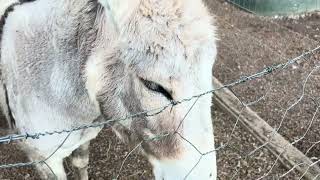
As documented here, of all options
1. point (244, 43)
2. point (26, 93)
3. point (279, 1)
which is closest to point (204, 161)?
point (26, 93)

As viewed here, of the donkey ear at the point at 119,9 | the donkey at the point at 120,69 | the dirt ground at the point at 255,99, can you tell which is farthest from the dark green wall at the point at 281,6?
the donkey ear at the point at 119,9

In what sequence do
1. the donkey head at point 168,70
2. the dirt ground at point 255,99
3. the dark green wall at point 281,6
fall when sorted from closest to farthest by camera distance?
the donkey head at point 168,70, the dirt ground at point 255,99, the dark green wall at point 281,6

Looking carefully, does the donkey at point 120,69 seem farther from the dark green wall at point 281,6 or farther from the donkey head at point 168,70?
the dark green wall at point 281,6

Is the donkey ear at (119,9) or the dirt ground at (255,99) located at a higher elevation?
the donkey ear at (119,9)

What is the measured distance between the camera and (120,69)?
2.00 metres

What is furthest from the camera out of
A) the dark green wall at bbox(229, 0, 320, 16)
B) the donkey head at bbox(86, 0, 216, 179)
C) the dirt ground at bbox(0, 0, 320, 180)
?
the dark green wall at bbox(229, 0, 320, 16)

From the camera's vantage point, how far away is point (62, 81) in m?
2.29

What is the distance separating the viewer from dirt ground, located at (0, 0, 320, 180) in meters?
3.39

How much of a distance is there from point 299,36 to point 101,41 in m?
3.47

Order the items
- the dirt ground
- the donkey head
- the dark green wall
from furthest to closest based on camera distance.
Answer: the dark green wall < the dirt ground < the donkey head

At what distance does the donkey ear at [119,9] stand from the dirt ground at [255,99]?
1.37 m

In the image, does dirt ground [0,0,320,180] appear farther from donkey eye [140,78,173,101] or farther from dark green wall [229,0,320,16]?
donkey eye [140,78,173,101]

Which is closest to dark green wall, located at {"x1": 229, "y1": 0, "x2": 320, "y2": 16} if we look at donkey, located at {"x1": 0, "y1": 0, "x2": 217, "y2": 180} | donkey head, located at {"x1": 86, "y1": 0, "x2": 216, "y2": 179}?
donkey, located at {"x1": 0, "y1": 0, "x2": 217, "y2": 180}

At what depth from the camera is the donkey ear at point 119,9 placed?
1925mm
